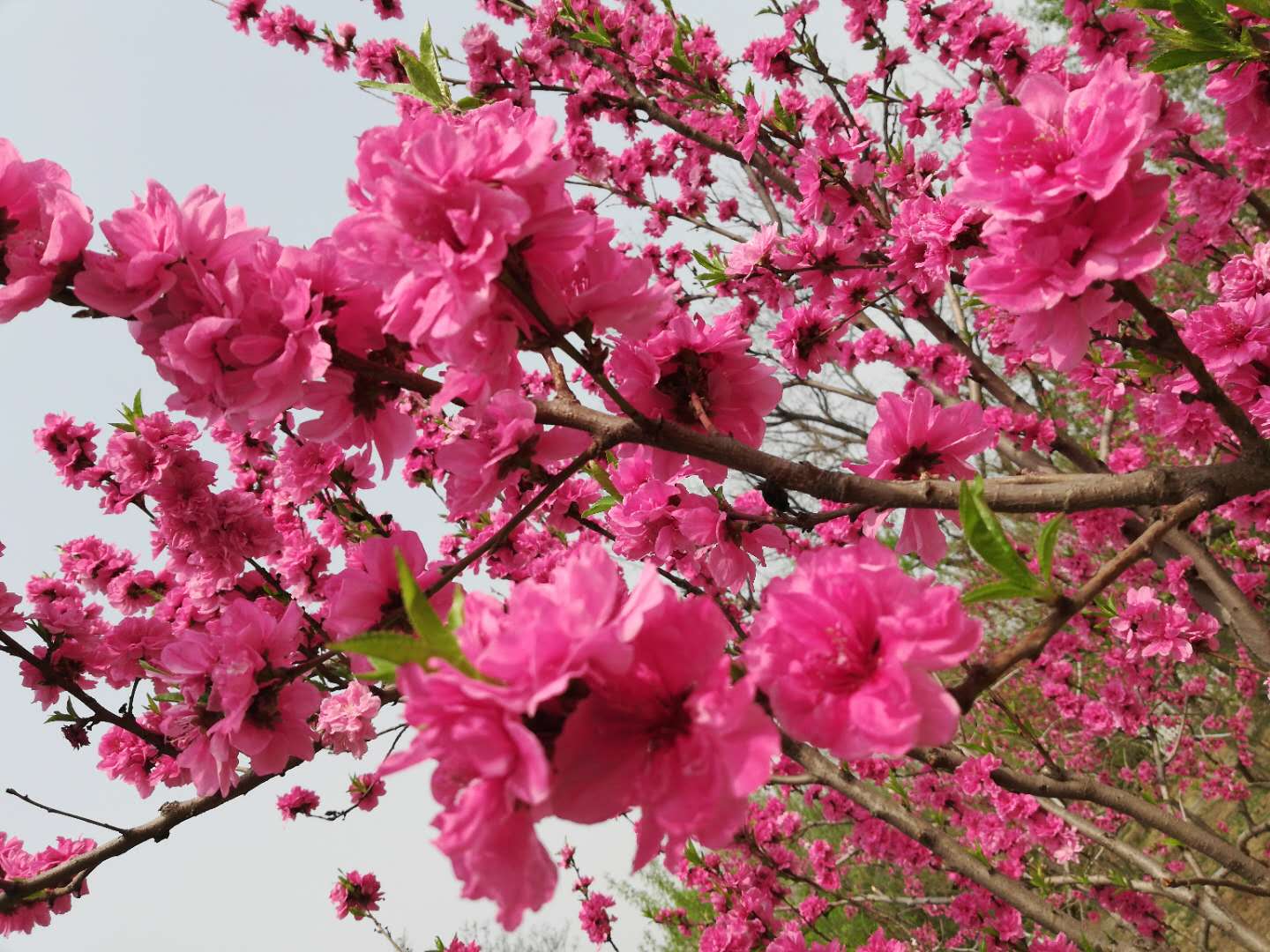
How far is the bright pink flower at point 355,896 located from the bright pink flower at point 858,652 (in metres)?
5.58

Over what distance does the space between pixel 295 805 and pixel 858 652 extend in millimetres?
4916

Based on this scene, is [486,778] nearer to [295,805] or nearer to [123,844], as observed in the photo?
[123,844]

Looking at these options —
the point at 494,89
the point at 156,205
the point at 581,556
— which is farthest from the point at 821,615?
the point at 494,89

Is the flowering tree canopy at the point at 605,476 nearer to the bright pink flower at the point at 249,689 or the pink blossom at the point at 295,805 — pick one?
the bright pink flower at the point at 249,689

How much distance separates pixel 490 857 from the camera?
793 mm

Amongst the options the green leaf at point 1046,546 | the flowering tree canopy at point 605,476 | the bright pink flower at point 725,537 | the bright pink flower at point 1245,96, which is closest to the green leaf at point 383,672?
the flowering tree canopy at point 605,476

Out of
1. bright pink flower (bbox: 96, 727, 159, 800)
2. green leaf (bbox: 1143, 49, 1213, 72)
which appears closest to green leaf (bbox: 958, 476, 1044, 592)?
green leaf (bbox: 1143, 49, 1213, 72)

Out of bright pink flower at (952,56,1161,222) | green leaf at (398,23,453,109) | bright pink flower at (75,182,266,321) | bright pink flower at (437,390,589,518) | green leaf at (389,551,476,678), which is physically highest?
green leaf at (398,23,453,109)

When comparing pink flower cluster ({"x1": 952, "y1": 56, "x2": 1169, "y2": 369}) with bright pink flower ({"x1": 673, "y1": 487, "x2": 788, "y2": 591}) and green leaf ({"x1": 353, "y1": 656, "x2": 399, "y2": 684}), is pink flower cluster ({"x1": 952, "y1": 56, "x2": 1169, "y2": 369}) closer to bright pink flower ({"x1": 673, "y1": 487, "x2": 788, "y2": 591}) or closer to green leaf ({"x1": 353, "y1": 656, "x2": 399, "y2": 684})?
bright pink flower ({"x1": 673, "y1": 487, "x2": 788, "y2": 591})

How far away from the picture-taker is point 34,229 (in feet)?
4.31

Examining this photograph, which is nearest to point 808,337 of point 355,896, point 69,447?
point 69,447

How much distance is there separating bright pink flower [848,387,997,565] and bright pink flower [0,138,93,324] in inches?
61.7

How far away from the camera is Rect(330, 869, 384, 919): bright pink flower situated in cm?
521

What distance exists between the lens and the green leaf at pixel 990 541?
1041 mm
